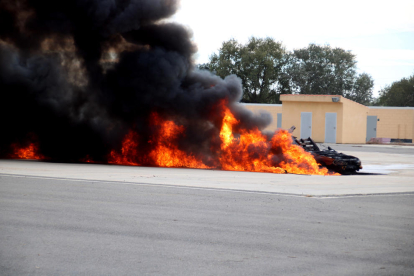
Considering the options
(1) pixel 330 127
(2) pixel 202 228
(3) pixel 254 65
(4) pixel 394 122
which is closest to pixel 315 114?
(1) pixel 330 127

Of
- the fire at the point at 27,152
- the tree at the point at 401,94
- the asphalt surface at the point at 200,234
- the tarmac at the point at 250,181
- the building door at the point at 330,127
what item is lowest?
the asphalt surface at the point at 200,234

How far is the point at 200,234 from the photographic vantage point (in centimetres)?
652

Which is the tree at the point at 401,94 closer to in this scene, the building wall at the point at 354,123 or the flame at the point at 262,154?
the building wall at the point at 354,123

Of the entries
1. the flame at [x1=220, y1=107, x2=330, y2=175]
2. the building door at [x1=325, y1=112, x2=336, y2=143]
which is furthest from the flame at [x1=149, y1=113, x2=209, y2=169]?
the building door at [x1=325, y1=112, x2=336, y2=143]

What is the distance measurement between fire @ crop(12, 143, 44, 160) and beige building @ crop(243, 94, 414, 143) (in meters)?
22.8

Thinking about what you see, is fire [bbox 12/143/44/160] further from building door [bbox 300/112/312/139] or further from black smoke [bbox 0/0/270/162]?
building door [bbox 300/112/312/139]

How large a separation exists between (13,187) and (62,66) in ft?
33.3

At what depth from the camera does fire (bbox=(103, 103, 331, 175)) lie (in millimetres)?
16484

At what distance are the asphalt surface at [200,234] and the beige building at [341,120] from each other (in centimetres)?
2949

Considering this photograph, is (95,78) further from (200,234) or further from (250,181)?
(200,234)

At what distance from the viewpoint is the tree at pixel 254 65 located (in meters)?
60.0

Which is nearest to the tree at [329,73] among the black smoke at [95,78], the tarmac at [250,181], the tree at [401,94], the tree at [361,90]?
the tree at [361,90]

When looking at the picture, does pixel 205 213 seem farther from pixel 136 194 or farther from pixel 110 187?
pixel 110 187

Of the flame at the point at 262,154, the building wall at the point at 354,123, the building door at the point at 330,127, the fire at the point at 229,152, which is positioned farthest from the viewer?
the building wall at the point at 354,123
